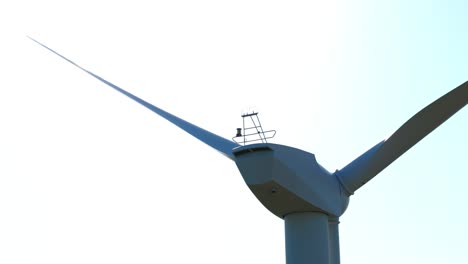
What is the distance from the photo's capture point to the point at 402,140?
16984 mm

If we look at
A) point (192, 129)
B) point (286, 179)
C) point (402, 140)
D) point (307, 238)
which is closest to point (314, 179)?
point (286, 179)

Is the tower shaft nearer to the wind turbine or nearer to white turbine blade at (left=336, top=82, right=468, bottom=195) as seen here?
the wind turbine

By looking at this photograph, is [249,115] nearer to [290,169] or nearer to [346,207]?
[290,169]

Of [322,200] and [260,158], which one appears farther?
[322,200]

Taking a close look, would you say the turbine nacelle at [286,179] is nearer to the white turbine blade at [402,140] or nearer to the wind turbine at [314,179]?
the wind turbine at [314,179]

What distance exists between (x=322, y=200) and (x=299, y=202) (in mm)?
738

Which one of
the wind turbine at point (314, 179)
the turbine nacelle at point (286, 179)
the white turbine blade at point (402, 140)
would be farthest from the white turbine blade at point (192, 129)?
the white turbine blade at point (402, 140)

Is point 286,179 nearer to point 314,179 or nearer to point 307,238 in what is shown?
point 314,179

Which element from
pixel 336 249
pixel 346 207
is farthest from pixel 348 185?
pixel 336 249

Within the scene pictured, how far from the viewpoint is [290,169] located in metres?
15.8

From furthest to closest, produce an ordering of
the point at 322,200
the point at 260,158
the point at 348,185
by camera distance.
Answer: the point at 348,185
the point at 322,200
the point at 260,158

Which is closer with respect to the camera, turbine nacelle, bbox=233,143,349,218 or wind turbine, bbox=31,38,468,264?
turbine nacelle, bbox=233,143,349,218

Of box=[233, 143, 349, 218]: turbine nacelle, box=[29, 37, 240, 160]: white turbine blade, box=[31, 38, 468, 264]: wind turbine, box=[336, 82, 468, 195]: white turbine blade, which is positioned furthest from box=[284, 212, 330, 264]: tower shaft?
box=[29, 37, 240, 160]: white turbine blade

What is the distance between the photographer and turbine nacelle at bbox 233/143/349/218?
15430 mm
